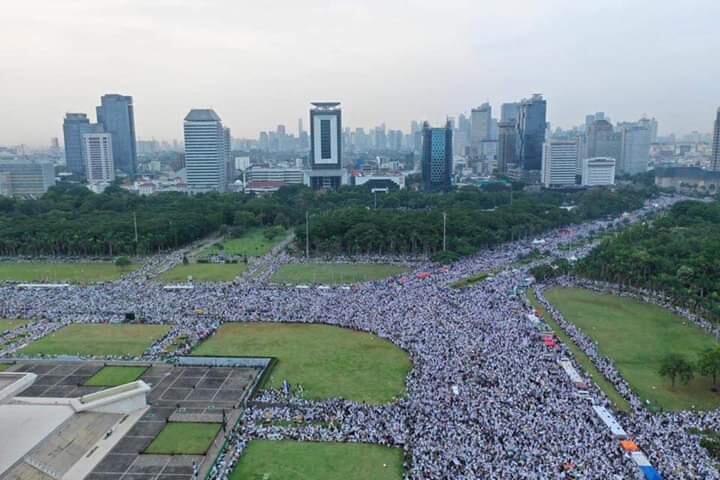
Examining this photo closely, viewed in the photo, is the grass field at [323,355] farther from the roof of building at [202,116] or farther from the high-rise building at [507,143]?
the high-rise building at [507,143]

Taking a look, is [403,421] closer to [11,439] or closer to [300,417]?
[300,417]

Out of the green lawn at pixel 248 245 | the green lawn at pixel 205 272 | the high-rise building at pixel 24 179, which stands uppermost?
the high-rise building at pixel 24 179

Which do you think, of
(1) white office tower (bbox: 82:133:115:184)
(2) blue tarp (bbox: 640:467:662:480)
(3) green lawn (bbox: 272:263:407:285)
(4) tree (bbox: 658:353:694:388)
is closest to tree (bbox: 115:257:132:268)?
(3) green lawn (bbox: 272:263:407:285)

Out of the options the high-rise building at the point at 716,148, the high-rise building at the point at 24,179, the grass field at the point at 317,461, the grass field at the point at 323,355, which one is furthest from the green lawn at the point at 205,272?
the high-rise building at the point at 716,148

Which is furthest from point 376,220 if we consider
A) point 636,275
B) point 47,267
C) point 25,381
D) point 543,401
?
point 25,381

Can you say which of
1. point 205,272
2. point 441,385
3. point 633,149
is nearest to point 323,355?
point 441,385

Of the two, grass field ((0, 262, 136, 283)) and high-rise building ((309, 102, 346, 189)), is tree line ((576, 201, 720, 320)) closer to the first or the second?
grass field ((0, 262, 136, 283))
